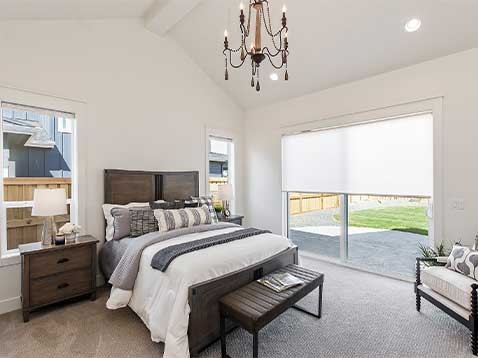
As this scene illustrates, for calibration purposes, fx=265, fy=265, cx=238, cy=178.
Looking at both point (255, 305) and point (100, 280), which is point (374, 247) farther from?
point (100, 280)

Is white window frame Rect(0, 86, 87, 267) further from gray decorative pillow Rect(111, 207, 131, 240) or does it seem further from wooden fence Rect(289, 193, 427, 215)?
wooden fence Rect(289, 193, 427, 215)

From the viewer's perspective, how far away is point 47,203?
2738 millimetres

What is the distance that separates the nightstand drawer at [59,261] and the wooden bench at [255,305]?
1.78 meters

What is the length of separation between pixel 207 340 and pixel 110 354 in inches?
30.8

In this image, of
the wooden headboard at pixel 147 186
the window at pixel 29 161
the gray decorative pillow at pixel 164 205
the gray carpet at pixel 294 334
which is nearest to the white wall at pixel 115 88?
the wooden headboard at pixel 147 186

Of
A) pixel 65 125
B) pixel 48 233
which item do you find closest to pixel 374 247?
pixel 48 233

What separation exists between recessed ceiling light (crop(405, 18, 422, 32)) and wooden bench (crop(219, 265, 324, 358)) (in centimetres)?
299

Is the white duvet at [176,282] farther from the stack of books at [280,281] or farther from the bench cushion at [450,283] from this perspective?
the bench cushion at [450,283]

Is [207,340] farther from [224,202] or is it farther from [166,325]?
[224,202]

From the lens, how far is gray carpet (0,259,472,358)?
2.14m

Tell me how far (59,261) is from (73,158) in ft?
4.18

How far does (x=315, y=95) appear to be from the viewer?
443 centimetres

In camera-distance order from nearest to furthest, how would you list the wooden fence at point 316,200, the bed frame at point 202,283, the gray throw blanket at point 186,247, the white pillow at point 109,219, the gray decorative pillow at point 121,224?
the bed frame at point 202,283 → the gray throw blanket at point 186,247 → the gray decorative pillow at point 121,224 → the white pillow at point 109,219 → the wooden fence at point 316,200

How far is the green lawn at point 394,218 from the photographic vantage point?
11.8 ft
